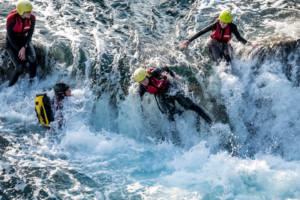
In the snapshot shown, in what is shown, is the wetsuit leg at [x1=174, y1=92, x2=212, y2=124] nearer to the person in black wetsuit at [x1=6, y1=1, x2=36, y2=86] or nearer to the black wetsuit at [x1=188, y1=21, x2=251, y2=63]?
the black wetsuit at [x1=188, y1=21, x2=251, y2=63]

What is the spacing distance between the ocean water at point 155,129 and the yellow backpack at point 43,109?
0.60 meters

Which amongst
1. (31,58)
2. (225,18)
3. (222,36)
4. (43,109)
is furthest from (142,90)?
(31,58)

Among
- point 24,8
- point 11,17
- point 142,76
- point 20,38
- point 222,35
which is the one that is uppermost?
point 24,8

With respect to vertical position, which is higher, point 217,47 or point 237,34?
point 237,34

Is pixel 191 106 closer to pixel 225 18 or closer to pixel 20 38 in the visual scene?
pixel 225 18

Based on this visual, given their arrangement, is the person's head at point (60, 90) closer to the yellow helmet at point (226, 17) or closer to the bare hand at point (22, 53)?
the bare hand at point (22, 53)

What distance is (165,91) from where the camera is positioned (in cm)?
736

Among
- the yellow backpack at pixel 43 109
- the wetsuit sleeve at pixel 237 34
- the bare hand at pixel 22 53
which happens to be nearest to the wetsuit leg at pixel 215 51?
the wetsuit sleeve at pixel 237 34

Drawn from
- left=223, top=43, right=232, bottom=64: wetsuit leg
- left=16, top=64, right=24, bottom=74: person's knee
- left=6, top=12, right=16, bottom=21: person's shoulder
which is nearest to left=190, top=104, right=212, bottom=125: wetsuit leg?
left=223, top=43, right=232, bottom=64: wetsuit leg

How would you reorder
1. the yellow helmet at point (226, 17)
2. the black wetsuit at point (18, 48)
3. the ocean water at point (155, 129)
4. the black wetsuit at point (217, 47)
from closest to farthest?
the ocean water at point (155, 129)
the black wetsuit at point (18, 48)
the yellow helmet at point (226, 17)
the black wetsuit at point (217, 47)

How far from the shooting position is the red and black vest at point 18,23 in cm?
755

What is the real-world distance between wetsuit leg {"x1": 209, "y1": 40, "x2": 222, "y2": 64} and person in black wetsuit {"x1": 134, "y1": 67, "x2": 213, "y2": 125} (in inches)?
61.3

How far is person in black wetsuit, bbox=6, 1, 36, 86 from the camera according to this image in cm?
753

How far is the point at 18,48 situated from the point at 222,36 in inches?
215
